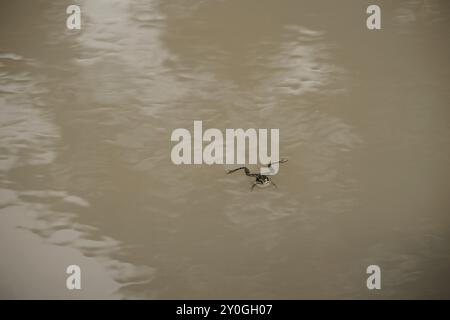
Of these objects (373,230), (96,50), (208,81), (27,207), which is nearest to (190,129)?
(208,81)

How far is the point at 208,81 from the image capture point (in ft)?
9.14

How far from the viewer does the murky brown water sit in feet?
8.91

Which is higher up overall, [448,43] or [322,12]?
[322,12]

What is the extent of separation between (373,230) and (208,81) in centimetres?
133

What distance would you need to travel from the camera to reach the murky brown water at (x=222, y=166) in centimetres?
272

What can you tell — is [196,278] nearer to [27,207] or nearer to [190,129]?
[190,129]

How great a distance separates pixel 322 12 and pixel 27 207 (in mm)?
2121

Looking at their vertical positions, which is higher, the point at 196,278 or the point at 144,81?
the point at 144,81

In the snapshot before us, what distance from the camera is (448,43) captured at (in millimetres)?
2836

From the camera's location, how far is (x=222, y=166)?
9.05ft

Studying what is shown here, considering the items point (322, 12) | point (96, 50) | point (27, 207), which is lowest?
point (27, 207)

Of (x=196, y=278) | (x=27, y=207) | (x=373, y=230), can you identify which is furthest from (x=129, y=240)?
(x=373, y=230)
